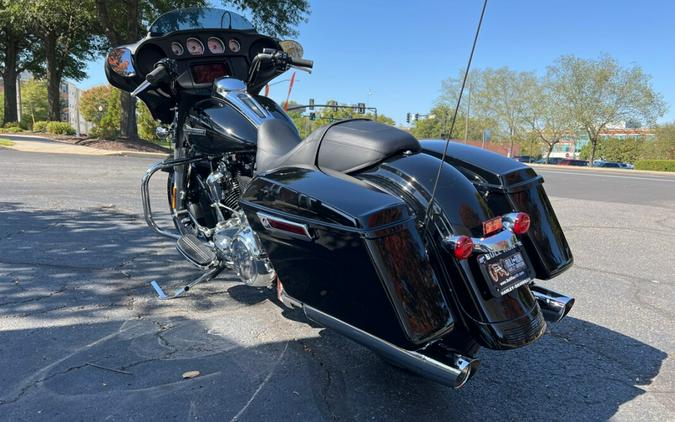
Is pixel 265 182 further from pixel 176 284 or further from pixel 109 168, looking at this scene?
pixel 109 168

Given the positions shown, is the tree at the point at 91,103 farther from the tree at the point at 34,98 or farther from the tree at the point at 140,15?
the tree at the point at 140,15

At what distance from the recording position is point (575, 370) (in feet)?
9.01

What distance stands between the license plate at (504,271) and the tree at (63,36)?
17907mm

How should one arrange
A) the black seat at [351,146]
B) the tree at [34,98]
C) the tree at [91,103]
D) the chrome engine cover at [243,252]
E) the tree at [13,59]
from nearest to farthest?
the black seat at [351,146] → the chrome engine cover at [243,252] → the tree at [13,59] → the tree at [91,103] → the tree at [34,98]

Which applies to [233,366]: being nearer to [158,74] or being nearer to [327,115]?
[158,74]

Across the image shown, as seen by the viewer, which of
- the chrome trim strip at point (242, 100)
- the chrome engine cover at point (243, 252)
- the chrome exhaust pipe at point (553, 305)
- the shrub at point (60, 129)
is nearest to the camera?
the chrome exhaust pipe at point (553, 305)

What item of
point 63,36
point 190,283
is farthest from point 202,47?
point 63,36

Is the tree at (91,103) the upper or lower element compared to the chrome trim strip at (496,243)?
upper

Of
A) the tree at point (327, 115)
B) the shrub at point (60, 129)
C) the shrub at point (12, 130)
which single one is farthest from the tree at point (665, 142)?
the shrub at point (12, 130)

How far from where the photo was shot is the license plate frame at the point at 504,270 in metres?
1.92

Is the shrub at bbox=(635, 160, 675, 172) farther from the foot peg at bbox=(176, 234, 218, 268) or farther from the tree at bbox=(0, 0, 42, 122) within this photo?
the tree at bbox=(0, 0, 42, 122)

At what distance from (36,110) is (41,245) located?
69.4 metres

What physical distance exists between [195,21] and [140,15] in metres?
17.1

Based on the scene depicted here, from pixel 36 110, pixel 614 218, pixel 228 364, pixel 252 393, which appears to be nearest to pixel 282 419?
pixel 252 393
